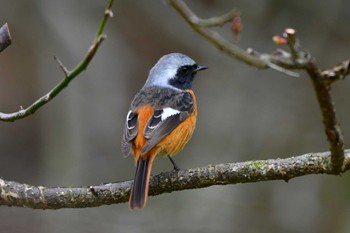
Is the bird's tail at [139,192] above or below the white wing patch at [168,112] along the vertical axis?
below

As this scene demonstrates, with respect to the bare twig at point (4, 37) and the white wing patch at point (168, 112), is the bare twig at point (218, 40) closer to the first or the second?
the bare twig at point (4, 37)

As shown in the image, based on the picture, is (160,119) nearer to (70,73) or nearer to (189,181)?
(189,181)

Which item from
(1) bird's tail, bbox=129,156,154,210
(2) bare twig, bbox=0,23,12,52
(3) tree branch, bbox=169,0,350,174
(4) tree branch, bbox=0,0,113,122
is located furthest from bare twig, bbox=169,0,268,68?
(1) bird's tail, bbox=129,156,154,210

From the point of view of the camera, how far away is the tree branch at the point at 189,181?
3768mm

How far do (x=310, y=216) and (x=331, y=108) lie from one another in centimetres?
511

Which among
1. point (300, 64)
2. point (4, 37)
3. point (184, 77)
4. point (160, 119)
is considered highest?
point (184, 77)

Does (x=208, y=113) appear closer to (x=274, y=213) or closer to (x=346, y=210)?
(x=274, y=213)

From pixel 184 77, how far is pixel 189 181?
187cm

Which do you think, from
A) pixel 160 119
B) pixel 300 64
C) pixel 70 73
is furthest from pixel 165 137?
pixel 300 64

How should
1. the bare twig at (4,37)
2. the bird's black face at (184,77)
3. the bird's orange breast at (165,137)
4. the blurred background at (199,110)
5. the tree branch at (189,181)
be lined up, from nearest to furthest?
the bare twig at (4,37)
the tree branch at (189,181)
the bird's orange breast at (165,137)
the bird's black face at (184,77)
the blurred background at (199,110)

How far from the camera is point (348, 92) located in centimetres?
806

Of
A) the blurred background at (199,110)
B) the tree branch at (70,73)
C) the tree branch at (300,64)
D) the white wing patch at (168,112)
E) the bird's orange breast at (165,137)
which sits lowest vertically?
the tree branch at (300,64)

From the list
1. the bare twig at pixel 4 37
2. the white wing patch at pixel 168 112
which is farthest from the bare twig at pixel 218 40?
the white wing patch at pixel 168 112

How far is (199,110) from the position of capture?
9125 mm
